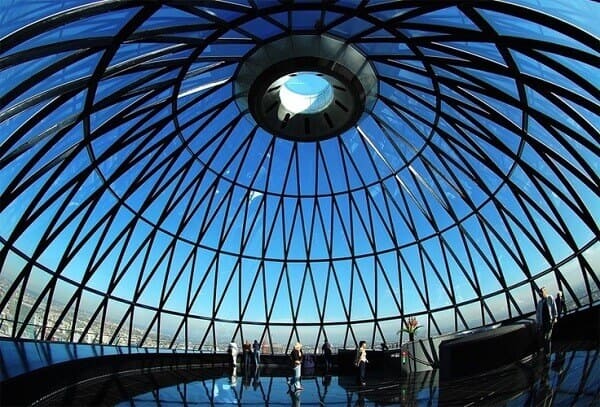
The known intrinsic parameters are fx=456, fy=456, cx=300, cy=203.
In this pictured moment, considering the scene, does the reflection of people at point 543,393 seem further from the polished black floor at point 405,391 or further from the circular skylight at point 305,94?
the circular skylight at point 305,94

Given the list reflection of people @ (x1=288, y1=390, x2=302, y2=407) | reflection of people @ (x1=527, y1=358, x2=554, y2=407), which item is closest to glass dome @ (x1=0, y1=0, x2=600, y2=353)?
reflection of people @ (x1=527, y1=358, x2=554, y2=407)

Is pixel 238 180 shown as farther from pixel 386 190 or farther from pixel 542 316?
pixel 542 316

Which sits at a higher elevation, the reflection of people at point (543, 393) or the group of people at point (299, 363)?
the group of people at point (299, 363)

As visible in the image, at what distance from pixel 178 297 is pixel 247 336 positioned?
775 cm

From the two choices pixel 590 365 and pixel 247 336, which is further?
pixel 247 336

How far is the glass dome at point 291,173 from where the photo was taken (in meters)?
18.9

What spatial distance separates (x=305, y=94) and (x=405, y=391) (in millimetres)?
21379

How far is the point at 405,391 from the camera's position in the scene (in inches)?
631

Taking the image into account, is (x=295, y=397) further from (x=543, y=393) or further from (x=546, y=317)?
(x=546, y=317)

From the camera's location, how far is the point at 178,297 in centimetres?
4097

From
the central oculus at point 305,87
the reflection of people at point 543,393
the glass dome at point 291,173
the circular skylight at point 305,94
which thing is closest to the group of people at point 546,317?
the reflection of people at point 543,393

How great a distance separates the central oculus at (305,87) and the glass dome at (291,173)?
0.17 m

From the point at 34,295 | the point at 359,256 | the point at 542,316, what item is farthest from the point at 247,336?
the point at 542,316

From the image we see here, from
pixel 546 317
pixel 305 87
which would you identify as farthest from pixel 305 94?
pixel 546 317
